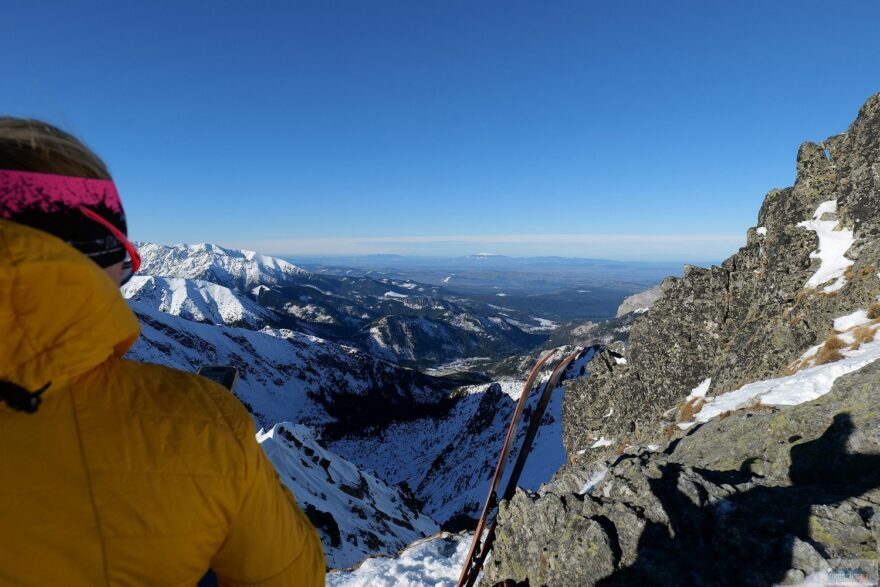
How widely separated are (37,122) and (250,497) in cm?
189

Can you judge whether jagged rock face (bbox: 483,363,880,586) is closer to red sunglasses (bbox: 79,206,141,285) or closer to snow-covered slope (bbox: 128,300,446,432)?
red sunglasses (bbox: 79,206,141,285)

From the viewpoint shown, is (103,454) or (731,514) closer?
(103,454)

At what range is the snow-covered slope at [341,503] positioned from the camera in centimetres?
3350

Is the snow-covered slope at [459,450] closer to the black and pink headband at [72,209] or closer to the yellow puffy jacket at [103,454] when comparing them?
the yellow puffy jacket at [103,454]

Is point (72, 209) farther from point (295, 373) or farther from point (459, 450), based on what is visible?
point (295, 373)

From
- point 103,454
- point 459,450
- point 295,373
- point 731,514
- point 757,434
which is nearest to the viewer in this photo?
point 103,454

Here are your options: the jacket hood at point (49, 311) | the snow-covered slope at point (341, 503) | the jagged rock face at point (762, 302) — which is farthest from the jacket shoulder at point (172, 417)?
the snow-covered slope at point (341, 503)

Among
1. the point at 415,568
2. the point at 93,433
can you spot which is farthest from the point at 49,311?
the point at 415,568

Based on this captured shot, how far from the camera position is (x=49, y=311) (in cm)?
144

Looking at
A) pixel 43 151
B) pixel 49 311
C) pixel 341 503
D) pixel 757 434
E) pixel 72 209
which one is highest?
pixel 43 151

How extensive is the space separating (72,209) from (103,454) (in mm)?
1027

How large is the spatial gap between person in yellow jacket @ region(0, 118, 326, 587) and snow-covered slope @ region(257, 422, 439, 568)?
32.0m

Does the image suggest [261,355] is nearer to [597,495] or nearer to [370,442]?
[370,442]

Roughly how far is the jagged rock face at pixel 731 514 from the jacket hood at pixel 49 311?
354 inches
